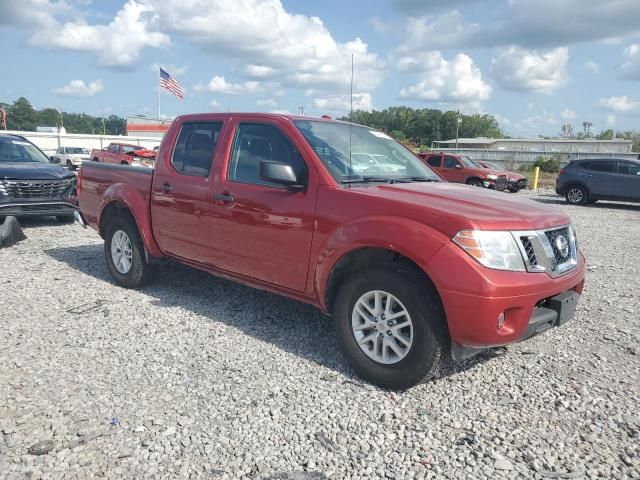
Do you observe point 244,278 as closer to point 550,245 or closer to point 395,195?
point 395,195

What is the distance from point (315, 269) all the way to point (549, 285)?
1.60 meters

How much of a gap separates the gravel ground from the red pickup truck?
43 cm

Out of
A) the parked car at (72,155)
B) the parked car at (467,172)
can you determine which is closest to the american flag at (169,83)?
the parked car at (72,155)

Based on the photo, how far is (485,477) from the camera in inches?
110

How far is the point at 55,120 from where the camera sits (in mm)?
106875

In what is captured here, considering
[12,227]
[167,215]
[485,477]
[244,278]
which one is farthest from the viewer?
[12,227]

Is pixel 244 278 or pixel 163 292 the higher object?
pixel 244 278

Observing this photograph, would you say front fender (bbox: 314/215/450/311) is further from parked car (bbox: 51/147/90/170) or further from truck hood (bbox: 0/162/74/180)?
parked car (bbox: 51/147/90/170)

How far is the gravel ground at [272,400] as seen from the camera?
2.90 m

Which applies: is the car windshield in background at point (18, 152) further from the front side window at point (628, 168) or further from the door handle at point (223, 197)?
the front side window at point (628, 168)

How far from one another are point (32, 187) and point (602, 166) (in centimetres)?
1673

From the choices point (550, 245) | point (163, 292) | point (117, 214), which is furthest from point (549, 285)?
point (117, 214)

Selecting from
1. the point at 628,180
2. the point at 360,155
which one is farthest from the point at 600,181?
the point at 360,155

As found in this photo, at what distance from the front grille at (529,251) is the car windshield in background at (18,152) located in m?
9.80
